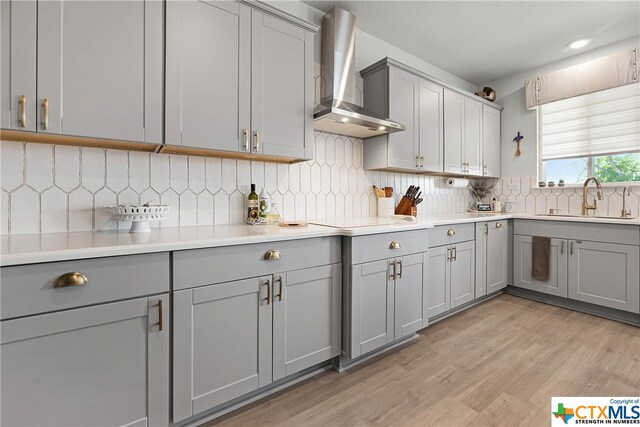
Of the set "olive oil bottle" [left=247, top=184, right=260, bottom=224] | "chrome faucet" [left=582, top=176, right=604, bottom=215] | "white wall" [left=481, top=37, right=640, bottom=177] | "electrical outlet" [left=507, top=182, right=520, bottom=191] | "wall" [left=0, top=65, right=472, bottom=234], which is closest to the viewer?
"wall" [left=0, top=65, right=472, bottom=234]

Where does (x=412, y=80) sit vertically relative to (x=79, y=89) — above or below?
above

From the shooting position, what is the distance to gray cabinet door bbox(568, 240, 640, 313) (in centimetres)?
257

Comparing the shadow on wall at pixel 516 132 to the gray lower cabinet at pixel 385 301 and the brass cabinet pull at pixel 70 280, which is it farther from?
the brass cabinet pull at pixel 70 280

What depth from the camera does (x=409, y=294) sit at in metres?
2.16

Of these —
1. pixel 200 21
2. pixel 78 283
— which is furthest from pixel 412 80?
pixel 78 283

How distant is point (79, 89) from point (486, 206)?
4.05 meters

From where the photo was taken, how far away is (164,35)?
1491 mm

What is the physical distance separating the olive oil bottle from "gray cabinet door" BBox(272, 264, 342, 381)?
1.91ft

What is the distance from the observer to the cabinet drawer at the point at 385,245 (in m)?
1.84

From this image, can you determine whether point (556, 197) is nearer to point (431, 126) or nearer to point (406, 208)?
point (431, 126)

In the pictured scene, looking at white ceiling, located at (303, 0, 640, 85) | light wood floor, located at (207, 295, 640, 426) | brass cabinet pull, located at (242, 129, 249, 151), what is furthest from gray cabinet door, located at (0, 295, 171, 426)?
white ceiling, located at (303, 0, 640, 85)

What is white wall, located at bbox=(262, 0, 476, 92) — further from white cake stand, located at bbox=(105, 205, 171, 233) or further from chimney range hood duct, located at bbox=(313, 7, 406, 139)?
white cake stand, located at bbox=(105, 205, 171, 233)

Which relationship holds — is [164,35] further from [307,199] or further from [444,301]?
[444,301]

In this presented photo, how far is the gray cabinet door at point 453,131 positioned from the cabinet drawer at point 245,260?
2.01m
